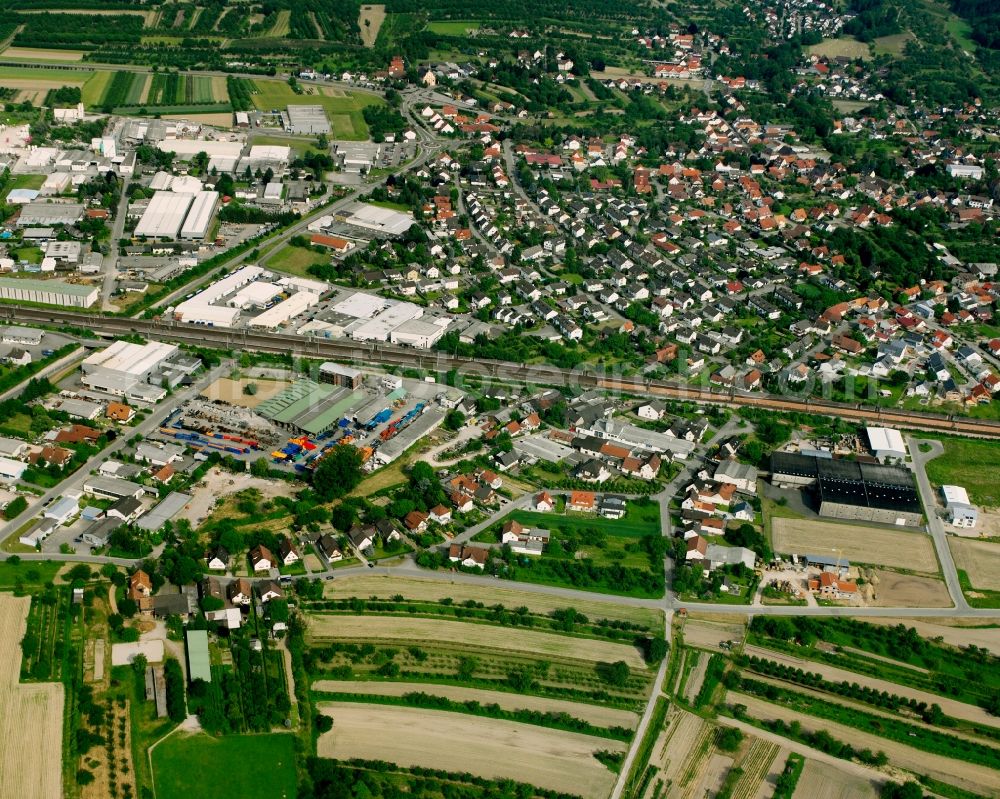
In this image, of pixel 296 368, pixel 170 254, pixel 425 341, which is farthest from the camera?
pixel 170 254

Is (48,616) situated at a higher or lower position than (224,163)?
lower

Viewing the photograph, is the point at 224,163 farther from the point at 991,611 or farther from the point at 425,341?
the point at 991,611

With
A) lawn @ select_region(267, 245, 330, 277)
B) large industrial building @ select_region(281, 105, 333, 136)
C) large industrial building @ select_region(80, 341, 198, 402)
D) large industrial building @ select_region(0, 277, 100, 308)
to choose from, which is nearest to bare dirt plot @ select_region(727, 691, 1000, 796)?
large industrial building @ select_region(80, 341, 198, 402)

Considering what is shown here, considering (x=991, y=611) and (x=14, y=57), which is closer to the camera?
(x=991, y=611)

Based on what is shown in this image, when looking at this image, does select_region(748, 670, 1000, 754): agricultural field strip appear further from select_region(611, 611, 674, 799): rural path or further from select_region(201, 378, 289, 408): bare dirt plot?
select_region(201, 378, 289, 408): bare dirt plot

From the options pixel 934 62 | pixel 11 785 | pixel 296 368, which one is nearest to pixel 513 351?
pixel 296 368
